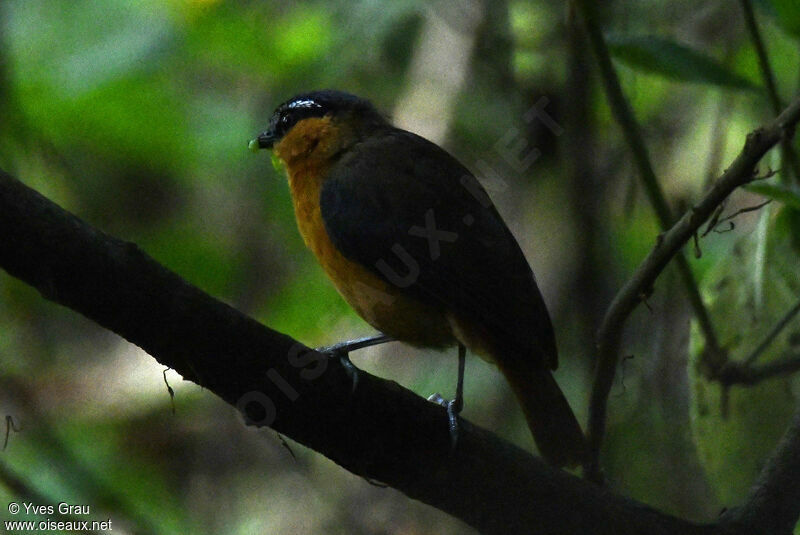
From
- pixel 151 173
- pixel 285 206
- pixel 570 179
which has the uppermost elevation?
pixel 151 173

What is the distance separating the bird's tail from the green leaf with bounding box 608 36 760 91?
3.31 ft

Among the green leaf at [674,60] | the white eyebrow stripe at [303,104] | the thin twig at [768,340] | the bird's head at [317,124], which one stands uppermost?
the white eyebrow stripe at [303,104]

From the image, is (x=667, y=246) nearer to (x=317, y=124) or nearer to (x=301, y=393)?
(x=301, y=393)

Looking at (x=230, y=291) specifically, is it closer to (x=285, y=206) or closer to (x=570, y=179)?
(x=285, y=206)

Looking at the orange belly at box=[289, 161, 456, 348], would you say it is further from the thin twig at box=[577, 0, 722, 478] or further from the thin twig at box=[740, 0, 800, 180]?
the thin twig at box=[740, 0, 800, 180]

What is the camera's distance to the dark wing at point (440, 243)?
10.6 ft

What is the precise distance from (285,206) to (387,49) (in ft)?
2.95

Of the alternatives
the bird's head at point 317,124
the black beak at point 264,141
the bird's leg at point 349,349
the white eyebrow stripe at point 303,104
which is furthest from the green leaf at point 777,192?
the black beak at point 264,141

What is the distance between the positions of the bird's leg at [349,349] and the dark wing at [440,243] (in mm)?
228

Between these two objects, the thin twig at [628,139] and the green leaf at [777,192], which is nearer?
the green leaf at [777,192]

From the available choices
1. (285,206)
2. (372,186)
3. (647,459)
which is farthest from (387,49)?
(647,459)

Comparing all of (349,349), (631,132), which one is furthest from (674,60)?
(349,349)

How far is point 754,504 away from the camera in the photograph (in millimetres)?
2779

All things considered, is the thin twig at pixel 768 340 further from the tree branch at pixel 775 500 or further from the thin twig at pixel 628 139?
the tree branch at pixel 775 500
